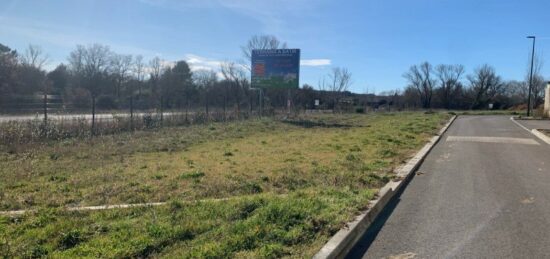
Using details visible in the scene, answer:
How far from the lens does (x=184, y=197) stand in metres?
6.79

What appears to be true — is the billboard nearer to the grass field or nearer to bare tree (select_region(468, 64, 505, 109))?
the grass field

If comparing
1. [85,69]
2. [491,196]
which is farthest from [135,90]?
[491,196]

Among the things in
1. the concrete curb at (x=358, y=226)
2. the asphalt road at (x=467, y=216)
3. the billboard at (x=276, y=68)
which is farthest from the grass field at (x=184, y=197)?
the billboard at (x=276, y=68)

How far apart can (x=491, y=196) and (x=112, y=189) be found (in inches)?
255

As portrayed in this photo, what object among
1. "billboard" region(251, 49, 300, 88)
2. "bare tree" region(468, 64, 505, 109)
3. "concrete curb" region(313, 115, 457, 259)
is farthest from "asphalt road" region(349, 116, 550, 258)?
"bare tree" region(468, 64, 505, 109)

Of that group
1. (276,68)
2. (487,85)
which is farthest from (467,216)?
(487,85)

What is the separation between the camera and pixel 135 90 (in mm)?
80688

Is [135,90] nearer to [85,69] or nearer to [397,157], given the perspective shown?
[85,69]

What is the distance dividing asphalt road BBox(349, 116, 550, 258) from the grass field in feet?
1.90

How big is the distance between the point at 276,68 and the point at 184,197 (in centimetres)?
2724

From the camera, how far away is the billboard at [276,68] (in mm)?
33031

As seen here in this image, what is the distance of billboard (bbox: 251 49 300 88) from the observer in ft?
108

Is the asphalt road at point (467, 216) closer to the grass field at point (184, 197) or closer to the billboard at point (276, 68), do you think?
the grass field at point (184, 197)

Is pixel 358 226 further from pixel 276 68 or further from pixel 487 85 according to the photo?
pixel 487 85
